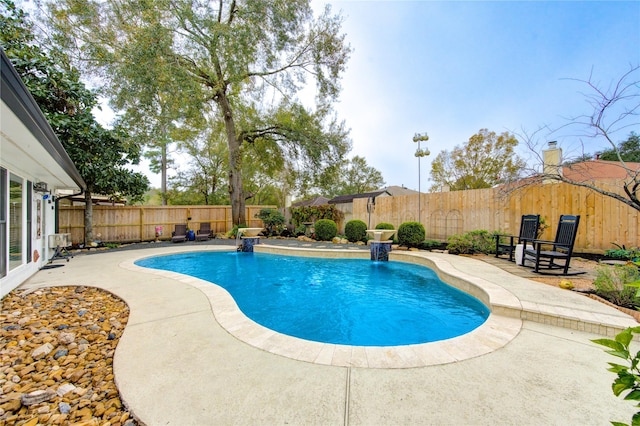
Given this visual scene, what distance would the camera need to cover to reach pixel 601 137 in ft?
14.3

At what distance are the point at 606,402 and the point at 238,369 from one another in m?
2.93

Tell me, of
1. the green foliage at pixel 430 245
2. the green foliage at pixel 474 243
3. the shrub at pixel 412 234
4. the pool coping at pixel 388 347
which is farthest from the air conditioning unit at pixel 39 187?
the green foliage at pixel 474 243

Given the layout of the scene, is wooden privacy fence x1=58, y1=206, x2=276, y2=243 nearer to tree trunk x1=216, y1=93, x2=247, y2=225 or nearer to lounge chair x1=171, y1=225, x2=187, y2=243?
lounge chair x1=171, y1=225, x2=187, y2=243

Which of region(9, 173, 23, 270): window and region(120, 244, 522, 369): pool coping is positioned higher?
region(9, 173, 23, 270): window

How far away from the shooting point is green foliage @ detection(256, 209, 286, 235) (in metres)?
14.0

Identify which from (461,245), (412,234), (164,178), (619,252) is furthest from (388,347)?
(164,178)

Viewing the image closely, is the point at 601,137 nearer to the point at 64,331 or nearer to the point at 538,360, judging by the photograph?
the point at 538,360

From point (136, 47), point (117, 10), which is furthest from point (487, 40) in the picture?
point (117, 10)

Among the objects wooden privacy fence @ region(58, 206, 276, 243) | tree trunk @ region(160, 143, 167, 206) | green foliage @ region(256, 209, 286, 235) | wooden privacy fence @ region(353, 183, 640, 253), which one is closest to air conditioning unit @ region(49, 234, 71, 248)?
wooden privacy fence @ region(58, 206, 276, 243)

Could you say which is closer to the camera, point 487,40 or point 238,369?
point 238,369

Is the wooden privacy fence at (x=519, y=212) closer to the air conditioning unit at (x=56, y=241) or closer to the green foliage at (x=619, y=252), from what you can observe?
the green foliage at (x=619, y=252)

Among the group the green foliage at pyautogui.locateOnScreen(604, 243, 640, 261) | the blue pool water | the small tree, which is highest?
the small tree

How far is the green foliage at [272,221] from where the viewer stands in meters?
14.0

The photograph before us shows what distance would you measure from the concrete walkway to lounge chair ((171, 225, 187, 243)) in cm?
1010
